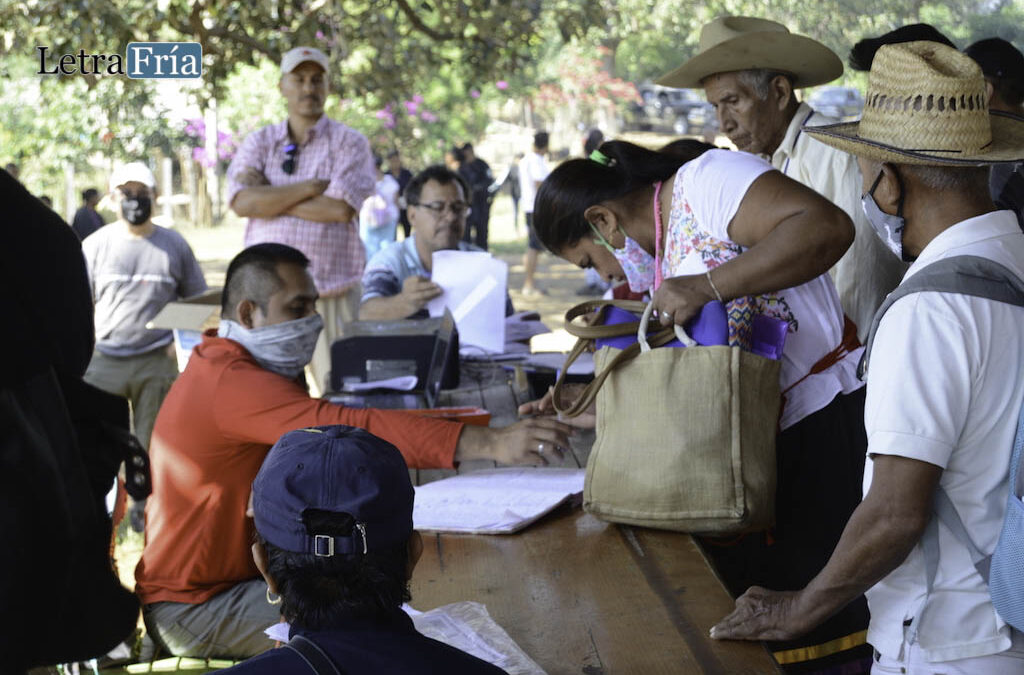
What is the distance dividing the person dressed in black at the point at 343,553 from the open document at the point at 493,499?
81 centimetres

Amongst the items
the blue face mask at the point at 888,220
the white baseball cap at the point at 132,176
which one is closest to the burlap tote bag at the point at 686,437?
the blue face mask at the point at 888,220

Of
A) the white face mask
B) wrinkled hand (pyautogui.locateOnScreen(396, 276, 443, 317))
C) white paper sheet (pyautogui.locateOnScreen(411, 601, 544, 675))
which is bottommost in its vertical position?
white paper sheet (pyautogui.locateOnScreen(411, 601, 544, 675))

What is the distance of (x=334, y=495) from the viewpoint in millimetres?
1552

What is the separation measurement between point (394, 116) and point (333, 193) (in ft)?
45.9

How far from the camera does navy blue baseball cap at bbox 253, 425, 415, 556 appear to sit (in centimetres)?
155

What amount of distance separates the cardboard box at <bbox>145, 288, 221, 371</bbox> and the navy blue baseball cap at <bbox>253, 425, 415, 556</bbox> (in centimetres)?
337

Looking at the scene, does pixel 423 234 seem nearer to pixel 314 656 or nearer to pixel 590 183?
pixel 590 183

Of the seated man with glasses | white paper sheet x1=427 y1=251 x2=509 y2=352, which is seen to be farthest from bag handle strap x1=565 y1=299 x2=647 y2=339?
the seated man with glasses

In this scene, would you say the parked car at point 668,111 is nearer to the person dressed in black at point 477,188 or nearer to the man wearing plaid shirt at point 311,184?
the person dressed in black at point 477,188

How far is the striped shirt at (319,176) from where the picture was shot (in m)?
5.64

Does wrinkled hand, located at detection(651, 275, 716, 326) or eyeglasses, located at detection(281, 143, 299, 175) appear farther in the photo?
eyeglasses, located at detection(281, 143, 299, 175)

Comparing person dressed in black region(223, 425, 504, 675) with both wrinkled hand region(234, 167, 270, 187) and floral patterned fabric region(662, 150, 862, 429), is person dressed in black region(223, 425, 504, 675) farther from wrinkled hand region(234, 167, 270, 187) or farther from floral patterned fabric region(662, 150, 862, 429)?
wrinkled hand region(234, 167, 270, 187)

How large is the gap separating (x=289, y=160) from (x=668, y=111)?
22387mm

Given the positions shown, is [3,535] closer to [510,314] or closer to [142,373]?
[510,314]
